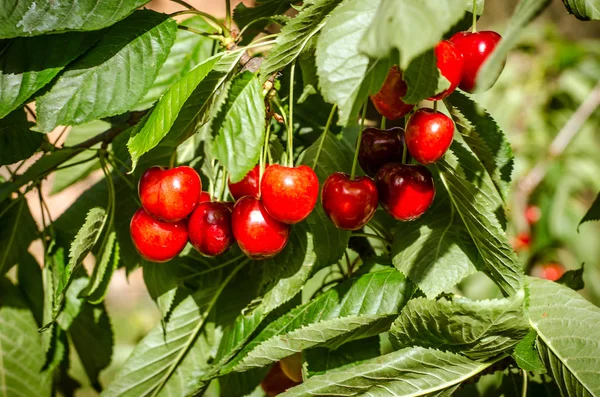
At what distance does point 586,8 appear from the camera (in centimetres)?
65

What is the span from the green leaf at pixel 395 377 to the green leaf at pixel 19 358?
1.84 feet

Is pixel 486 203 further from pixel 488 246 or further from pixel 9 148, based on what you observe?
pixel 9 148

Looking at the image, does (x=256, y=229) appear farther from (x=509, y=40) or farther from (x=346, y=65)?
(x=509, y=40)

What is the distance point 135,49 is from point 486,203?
466 millimetres

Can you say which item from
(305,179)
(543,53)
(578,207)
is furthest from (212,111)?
(543,53)

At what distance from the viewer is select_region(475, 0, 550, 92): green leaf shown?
1.50ft

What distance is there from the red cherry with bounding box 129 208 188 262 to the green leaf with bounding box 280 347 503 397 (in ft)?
0.77

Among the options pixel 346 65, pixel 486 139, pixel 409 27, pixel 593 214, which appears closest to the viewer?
pixel 409 27

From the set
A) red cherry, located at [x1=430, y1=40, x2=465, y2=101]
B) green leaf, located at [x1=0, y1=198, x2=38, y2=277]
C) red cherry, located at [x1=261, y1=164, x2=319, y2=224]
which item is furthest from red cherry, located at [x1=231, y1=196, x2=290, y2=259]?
green leaf, located at [x1=0, y1=198, x2=38, y2=277]

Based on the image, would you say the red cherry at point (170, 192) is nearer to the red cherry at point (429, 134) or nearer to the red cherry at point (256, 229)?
the red cherry at point (256, 229)

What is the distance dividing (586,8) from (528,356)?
0.39 metres

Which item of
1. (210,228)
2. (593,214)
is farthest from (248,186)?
(593,214)

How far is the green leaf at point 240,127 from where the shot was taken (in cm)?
66

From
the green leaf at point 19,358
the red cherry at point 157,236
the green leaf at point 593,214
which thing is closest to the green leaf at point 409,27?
the red cherry at point 157,236
